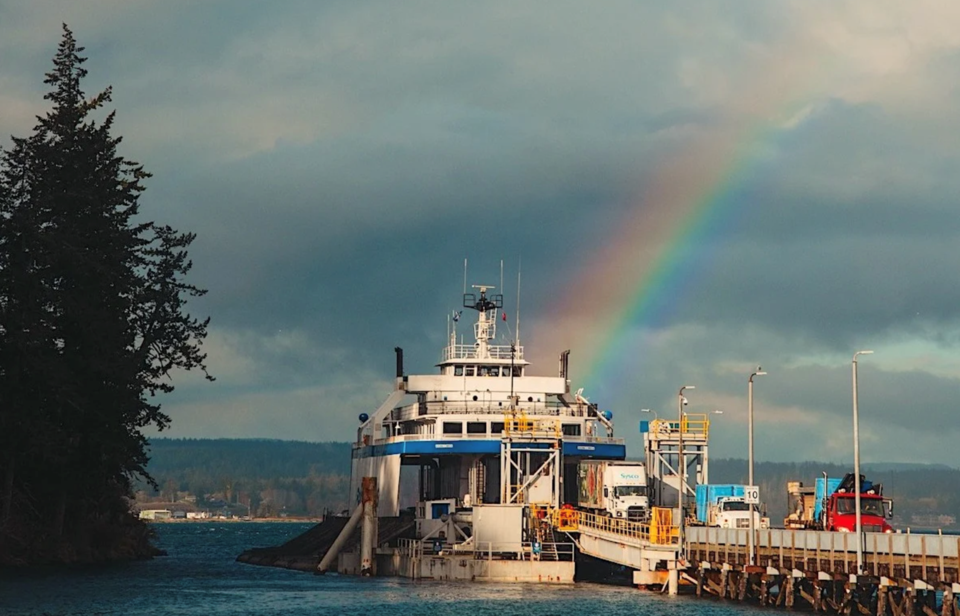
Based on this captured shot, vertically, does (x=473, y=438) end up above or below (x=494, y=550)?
above

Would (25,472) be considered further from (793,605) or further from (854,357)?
(854,357)

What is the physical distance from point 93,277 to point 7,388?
345 inches

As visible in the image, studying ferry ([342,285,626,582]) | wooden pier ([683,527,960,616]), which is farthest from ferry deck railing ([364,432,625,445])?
wooden pier ([683,527,960,616])

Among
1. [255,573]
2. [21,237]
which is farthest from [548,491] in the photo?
[21,237]

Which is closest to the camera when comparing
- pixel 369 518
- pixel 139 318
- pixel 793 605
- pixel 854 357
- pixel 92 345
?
pixel 854 357

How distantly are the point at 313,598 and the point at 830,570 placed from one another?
88.5ft

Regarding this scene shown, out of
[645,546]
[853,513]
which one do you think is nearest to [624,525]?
[645,546]

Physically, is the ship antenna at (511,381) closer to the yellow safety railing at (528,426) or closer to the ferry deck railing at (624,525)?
the yellow safety railing at (528,426)

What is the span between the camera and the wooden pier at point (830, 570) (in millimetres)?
56219

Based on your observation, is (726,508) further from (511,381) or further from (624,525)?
(511,381)

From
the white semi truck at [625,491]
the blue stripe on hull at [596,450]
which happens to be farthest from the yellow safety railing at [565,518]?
the blue stripe on hull at [596,450]

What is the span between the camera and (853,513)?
7575cm

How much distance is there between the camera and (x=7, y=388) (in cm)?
8900

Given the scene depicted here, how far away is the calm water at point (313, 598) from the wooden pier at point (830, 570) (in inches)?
72.9
